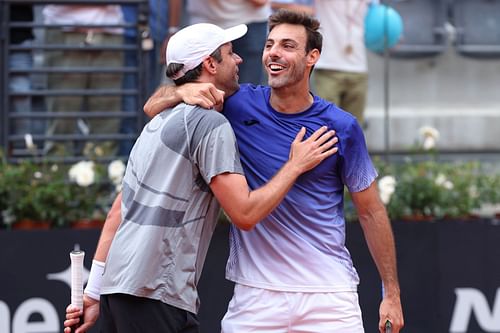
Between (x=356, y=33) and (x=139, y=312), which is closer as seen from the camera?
(x=139, y=312)

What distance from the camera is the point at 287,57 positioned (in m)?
4.98

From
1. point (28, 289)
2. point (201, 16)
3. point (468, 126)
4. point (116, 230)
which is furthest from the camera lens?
point (468, 126)

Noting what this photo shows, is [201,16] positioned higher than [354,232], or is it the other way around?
[201,16]

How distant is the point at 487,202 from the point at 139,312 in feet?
14.3

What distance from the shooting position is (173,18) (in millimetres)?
8109

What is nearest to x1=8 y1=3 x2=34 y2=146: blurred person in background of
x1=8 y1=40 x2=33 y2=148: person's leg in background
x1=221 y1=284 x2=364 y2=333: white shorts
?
x1=8 y1=40 x2=33 y2=148: person's leg in background

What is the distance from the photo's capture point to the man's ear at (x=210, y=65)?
4.83 m

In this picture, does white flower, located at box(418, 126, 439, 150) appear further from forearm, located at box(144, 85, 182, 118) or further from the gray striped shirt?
the gray striped shirt

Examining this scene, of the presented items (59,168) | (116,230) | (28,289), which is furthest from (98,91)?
(116,230)

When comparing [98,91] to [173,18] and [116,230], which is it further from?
[116,230]

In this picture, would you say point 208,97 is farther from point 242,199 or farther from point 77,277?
point 77,277

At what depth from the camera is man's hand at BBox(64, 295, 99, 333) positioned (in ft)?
15.8

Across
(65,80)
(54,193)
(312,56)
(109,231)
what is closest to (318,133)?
(312,56)

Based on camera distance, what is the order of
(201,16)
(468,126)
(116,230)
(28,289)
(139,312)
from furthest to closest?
(468,126)
(201,16)
(28,289)
(116,230)
(139,312)
